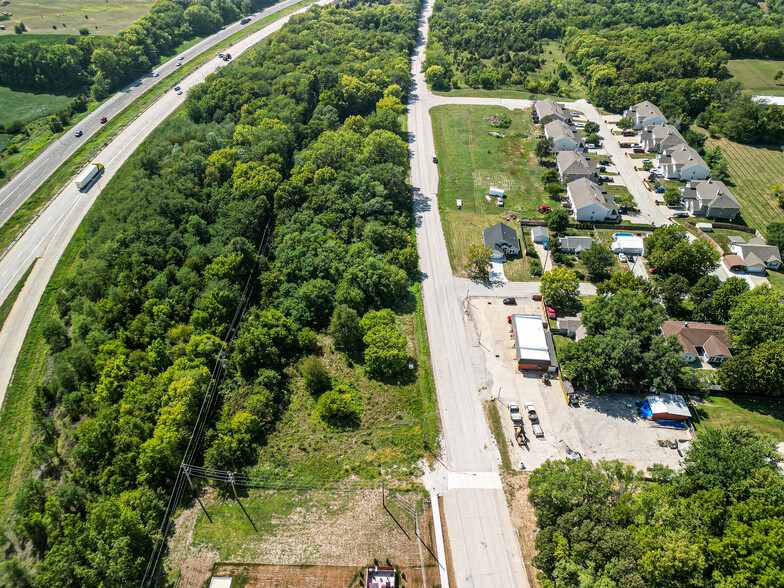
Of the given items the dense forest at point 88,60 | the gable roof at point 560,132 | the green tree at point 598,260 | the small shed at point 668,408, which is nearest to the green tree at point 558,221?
the green tree at point 598,260

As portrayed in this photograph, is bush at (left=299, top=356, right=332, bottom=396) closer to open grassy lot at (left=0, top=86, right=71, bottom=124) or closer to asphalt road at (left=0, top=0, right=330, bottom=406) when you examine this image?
asphalt road at (left=0, top=0, right=330, bottom=406)

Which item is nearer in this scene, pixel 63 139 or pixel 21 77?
pixel 63 139

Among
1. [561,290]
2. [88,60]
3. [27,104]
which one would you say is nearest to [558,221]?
[561,290]

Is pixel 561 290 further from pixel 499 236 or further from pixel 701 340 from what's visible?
pixel 701 340

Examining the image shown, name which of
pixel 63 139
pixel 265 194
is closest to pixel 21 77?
pixel 63 139

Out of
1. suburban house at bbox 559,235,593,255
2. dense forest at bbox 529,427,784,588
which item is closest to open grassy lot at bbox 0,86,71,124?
suburban house at bbox 559,235,593,255

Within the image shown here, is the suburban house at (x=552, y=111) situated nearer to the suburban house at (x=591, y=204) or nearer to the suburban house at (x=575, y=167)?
the suburban house at (x=575, y=167)

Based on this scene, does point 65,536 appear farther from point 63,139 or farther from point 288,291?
point 63,139
